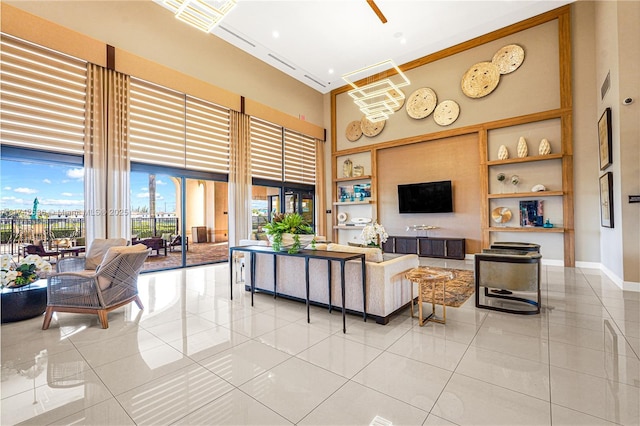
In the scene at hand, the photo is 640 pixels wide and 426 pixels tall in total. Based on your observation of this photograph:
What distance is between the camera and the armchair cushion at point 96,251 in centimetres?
424

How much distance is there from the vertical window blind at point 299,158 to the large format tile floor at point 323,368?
630cm

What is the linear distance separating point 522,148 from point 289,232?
629 cm

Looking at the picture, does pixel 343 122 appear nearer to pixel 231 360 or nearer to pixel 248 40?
pixel 248 40

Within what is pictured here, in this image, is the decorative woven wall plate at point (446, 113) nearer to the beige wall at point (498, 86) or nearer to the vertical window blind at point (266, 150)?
the beige wall at point (498, 86)

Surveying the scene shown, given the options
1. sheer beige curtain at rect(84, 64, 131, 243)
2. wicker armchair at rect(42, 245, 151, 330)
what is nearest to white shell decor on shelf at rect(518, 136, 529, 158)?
wicker armchair at rect(42, 245, 151, 330)

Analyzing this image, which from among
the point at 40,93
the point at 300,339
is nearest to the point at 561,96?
the point at 300,339

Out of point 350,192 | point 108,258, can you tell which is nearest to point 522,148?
point 350,192

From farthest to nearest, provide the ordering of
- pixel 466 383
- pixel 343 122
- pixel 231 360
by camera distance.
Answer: pixel 343 122 < pixel 231 360 < pixel 466 383

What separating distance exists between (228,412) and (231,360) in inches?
26.6

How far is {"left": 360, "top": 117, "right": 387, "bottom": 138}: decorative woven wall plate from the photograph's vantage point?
9.19m

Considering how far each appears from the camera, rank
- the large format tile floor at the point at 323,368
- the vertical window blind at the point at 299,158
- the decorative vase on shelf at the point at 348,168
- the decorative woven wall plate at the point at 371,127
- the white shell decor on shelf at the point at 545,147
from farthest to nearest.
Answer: the decorative vase on shelf at the point at 348,168 → the vertical window blind at the point at 299,158 → the decorative woven wall plate at the point at 371,127 → the white shell decor on shelf at the point at 545,147 → the large format tile floor at the point at 323,368

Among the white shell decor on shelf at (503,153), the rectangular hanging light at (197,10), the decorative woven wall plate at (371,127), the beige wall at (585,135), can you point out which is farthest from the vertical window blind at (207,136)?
the beige wall at (585,135)

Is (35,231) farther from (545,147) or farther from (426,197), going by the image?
(545,147)

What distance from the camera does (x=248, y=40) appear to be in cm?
732
